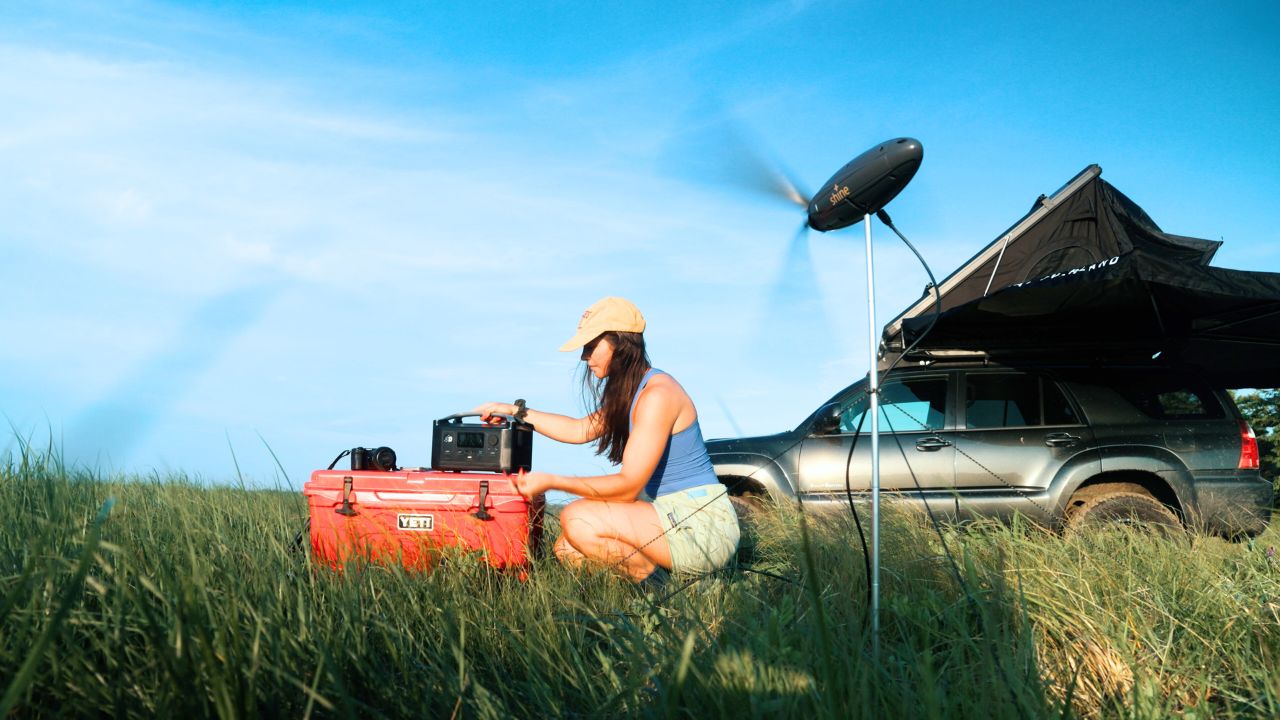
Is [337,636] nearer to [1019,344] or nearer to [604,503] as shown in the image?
[604,503]

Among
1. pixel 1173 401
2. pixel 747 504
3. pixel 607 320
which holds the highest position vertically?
pixel 607 320

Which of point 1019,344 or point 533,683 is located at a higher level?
point 1019,344

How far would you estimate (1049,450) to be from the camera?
21.8 ft

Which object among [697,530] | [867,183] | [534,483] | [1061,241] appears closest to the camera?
[867,183]

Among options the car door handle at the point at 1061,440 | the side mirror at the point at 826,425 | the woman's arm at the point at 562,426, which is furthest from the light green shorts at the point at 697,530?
the car door handle at the point at 1061,440

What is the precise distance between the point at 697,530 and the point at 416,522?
4.03ft

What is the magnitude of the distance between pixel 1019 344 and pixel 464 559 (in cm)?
533

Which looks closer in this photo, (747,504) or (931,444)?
(931,444)

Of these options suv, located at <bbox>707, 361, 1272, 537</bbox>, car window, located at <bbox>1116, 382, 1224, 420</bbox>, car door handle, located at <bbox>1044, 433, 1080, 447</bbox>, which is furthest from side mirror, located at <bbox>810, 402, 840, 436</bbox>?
car window, located at <bbox>1116, 382, 1224, 420</bbox>

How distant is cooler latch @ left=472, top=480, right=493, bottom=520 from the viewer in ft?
11.6

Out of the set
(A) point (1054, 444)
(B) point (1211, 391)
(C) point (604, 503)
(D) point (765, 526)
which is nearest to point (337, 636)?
(C) point (604, 503)

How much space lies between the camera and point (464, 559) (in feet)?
10.9

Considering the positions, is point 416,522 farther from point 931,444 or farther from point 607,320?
point 931,444

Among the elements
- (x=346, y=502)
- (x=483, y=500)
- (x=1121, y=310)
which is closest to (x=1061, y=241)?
(x=1121, y=310)
